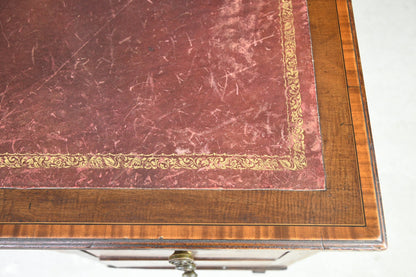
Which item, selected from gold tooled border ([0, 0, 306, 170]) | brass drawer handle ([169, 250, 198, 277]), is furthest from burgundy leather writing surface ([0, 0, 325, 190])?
brass drawer handle ([169, 250, 198, 277])

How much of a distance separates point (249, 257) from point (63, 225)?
655 millimetres

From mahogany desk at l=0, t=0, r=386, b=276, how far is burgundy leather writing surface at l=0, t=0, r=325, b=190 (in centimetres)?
4

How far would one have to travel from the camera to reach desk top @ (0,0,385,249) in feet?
2.82

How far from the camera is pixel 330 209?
871 mm

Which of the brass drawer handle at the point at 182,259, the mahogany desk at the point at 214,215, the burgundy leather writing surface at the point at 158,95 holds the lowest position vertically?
the brass drawer handle at the point at 182,259

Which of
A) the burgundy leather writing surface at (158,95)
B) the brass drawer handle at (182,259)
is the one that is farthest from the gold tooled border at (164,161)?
the brass drawer handle at (182,259)

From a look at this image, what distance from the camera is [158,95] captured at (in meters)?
0.99

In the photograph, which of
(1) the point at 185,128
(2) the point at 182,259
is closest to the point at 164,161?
(1) the point at 185,128

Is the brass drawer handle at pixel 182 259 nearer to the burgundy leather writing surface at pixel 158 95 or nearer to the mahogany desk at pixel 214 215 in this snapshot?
the mahogany desk at pixel 214 215

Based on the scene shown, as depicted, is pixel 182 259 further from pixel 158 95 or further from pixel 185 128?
pixel 158 95

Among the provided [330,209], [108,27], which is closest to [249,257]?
[330,209]

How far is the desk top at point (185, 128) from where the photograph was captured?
860 millimetres

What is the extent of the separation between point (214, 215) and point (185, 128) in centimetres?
26

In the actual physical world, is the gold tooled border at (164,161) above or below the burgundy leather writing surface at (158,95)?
below
